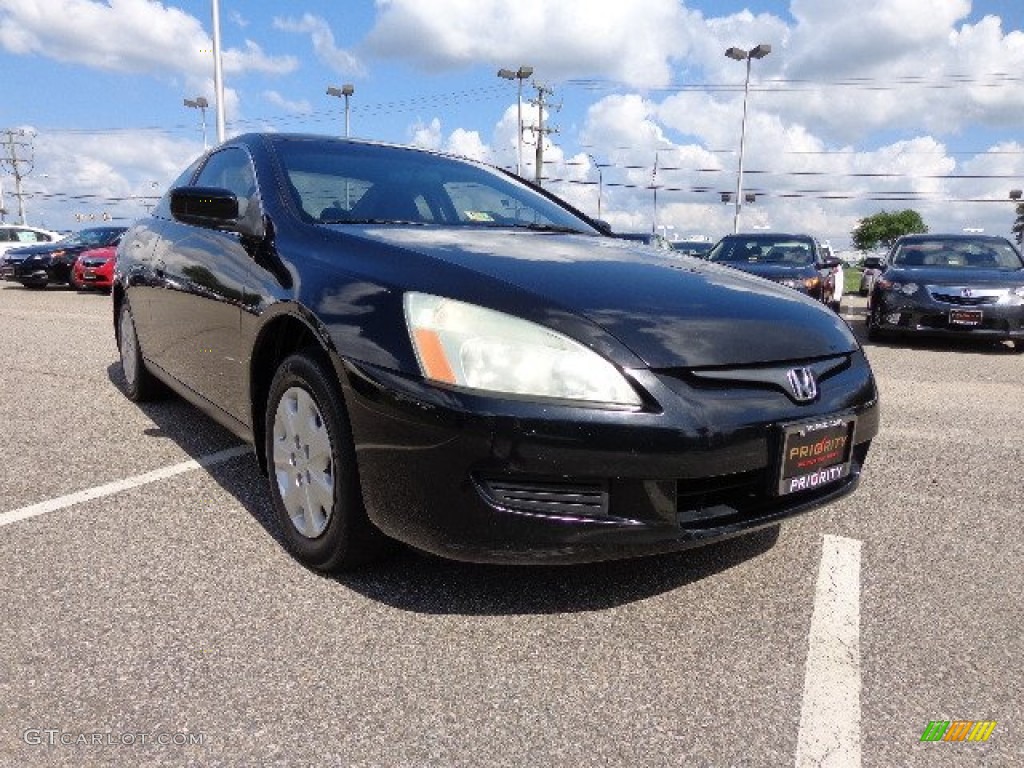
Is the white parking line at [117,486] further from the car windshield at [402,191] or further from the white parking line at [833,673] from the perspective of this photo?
the white parking line at [833,673]

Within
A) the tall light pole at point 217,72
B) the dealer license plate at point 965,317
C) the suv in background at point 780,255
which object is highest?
the tall light pole at point 217,72

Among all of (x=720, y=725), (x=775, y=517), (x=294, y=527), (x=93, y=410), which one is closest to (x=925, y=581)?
(x=775, y=517)

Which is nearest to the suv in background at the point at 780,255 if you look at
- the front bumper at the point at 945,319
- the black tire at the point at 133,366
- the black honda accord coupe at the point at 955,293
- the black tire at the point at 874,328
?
the black tire at the point at 874,328

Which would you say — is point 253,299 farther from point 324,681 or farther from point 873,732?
point 873,732

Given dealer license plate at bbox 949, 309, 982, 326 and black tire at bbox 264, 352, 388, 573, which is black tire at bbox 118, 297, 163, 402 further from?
dealer license plate at bbox 949, 309, 982, 326

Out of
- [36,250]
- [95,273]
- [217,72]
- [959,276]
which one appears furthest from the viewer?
[217,72]

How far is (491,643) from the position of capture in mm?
2025

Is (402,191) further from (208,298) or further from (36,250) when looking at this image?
(36,250)

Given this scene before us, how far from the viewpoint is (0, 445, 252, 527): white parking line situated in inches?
112

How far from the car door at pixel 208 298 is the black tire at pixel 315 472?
37 cm

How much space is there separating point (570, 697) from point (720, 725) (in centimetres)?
34

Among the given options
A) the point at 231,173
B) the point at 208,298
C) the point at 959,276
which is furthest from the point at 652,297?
the point at 959,276

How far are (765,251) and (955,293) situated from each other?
2705 millimetres

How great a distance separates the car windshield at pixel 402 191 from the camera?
2.87 m
